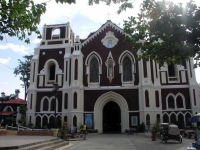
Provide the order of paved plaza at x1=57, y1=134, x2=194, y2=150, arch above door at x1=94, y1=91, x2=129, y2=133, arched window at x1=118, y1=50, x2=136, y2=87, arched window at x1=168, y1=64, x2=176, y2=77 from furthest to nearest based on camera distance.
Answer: arched window at x1=168, y1=64, x2=176, y2=77, arched window at x1=118, y1=50, x2=136, y2=87, arch above door at x1=94, y1=91, x2=129, y2=133, paved plaza at x1=57, y1=134, x2=194, y2=150

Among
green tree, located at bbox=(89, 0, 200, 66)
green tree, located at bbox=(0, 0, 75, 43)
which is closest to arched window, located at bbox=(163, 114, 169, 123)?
green tree, located at bbox=(89, 0, 200, 66)

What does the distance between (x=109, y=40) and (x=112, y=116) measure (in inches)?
382

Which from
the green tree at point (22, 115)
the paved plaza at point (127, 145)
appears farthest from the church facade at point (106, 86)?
the paved plaza at point (127, 145)

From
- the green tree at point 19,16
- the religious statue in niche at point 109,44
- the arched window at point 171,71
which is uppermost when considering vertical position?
the religious statue in niche at point 109,44

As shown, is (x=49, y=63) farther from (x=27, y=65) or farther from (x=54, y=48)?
(x=27, y=65)

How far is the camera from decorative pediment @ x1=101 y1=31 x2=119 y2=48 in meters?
27.9

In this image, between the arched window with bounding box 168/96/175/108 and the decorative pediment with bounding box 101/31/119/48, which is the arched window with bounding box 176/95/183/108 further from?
the decorative pediment with bounding box 101/31/119/48

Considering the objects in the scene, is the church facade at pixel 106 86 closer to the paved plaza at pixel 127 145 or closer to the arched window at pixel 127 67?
the arched window at pixel 127 67

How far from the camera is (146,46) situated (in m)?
12.1

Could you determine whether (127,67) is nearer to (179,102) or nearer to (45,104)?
(179,102)

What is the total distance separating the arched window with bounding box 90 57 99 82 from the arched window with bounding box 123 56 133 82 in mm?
3355

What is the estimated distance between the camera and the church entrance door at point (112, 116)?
91.5 ft

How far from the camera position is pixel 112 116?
2830 cm

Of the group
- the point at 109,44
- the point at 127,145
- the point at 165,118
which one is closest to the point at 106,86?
the point at 109,44
